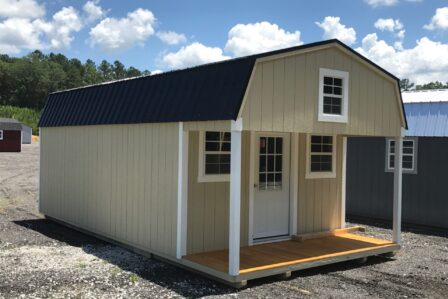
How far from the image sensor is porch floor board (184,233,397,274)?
6570 millimetres

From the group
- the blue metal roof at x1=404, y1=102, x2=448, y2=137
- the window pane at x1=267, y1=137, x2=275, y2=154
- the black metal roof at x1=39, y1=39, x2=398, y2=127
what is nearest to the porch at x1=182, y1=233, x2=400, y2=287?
the window pane at x1=267, y1=137, x2=275, y2=154

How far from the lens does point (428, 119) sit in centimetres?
1127

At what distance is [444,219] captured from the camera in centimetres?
1094

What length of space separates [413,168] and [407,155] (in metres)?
0.38

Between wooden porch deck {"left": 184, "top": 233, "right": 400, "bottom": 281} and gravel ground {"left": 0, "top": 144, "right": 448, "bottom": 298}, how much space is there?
0.18m

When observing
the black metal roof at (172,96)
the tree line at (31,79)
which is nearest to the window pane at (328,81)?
the black metal roof at (172,96)

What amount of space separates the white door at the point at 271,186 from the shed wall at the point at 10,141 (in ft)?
104

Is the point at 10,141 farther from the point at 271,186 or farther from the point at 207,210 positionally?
the point at 207,210

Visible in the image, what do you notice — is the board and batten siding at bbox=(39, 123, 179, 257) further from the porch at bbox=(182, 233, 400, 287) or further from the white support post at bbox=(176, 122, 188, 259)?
the porch at bbox=(182, 233, 400, 287)

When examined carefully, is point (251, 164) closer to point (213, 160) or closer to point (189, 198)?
point (213, 160)

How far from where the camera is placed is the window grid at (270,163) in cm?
820

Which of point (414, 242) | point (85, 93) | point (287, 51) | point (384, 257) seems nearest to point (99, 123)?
point (85, 93)

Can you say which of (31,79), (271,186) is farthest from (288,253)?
(31,79)

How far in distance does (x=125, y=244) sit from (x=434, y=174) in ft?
23.1
